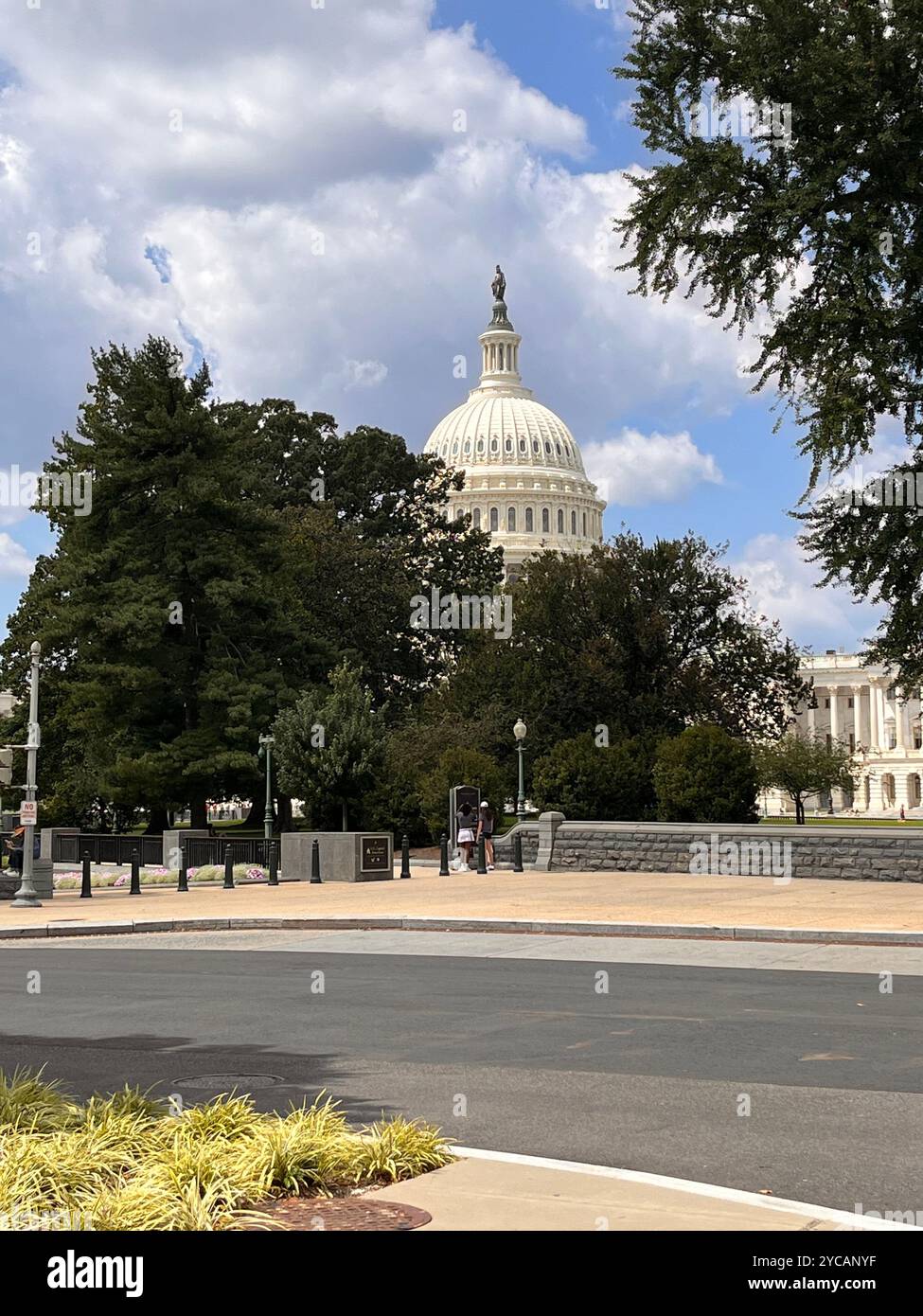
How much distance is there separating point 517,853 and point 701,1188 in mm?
30060

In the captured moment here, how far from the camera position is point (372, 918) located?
22812 millimetres

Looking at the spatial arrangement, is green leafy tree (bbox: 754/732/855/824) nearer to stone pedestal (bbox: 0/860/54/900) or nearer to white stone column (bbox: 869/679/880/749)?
stone pedestal (bbox: 0/860/54/900)

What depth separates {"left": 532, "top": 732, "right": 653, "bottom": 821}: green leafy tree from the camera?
45.1 meters

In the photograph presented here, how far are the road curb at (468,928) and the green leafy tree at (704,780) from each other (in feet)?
65.3

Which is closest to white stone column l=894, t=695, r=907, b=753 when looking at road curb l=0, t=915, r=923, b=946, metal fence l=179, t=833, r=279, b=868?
metal fence l=179, t=833, r=279, b=868

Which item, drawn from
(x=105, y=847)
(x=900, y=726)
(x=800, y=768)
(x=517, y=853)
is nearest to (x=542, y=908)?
(x=517, y=853)

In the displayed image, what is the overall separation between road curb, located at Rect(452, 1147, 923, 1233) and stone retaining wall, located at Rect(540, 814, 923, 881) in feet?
81.2

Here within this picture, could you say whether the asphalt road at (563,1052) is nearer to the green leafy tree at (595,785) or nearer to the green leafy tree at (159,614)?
the green leafy tree at (595,785)

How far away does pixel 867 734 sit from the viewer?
17612cm

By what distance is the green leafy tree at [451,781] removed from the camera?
4725cm

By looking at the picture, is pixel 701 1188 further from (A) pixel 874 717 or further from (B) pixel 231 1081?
(A) pixel 874 717
